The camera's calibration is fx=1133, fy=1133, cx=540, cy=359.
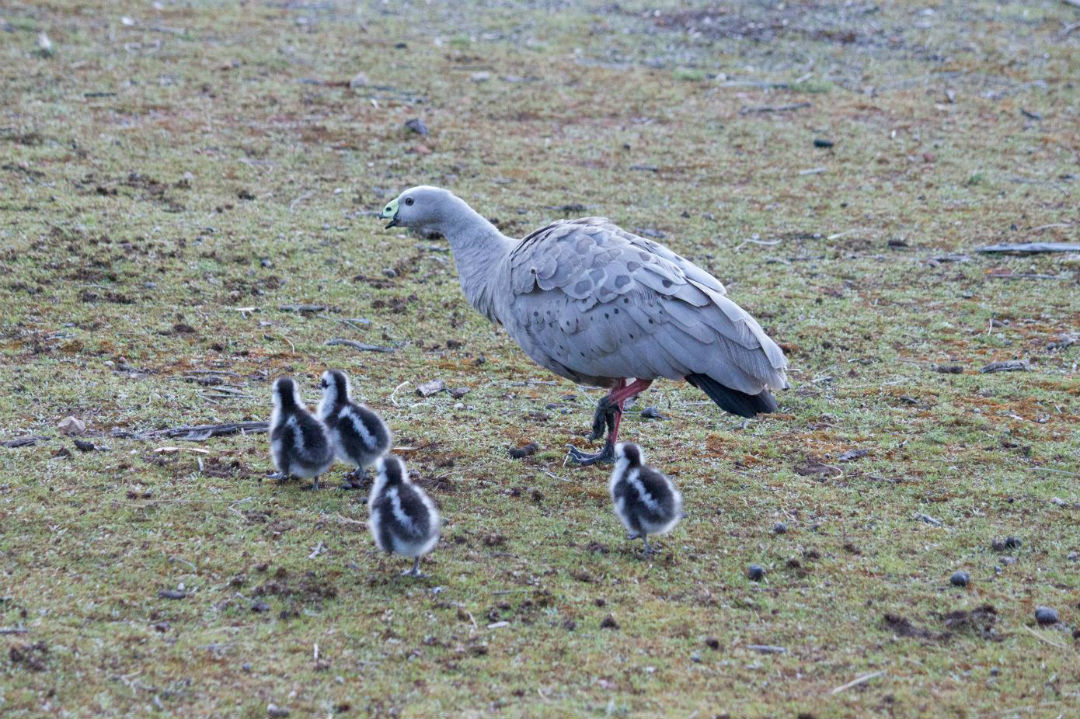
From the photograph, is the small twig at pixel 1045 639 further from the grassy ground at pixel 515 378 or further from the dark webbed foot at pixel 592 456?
the dark webbed foot at pixel 592 456

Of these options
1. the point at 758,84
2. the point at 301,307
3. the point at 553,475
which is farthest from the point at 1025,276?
the point at 758,84

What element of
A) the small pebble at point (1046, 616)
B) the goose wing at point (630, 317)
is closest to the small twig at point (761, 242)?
the goose wing at point (630, 317)

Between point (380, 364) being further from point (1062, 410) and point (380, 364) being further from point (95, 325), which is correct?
point (1062, 410)

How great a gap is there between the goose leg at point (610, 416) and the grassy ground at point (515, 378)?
0.15m

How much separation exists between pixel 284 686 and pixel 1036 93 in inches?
602

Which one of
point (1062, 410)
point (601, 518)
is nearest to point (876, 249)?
point (1062, 410)

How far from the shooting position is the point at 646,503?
5.85m

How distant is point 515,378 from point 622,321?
1920 millimetres

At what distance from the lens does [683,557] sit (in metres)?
5.98

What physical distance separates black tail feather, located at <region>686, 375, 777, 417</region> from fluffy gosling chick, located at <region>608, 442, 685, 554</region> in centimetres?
101

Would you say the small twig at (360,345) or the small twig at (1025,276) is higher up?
the small twig at (1025,276)

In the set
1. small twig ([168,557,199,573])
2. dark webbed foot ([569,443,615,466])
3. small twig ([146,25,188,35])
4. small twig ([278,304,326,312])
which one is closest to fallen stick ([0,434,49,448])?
small twig ([168,557,199,573])

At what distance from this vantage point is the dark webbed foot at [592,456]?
720 cm

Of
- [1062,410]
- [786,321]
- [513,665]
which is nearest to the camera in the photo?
[513,665]
